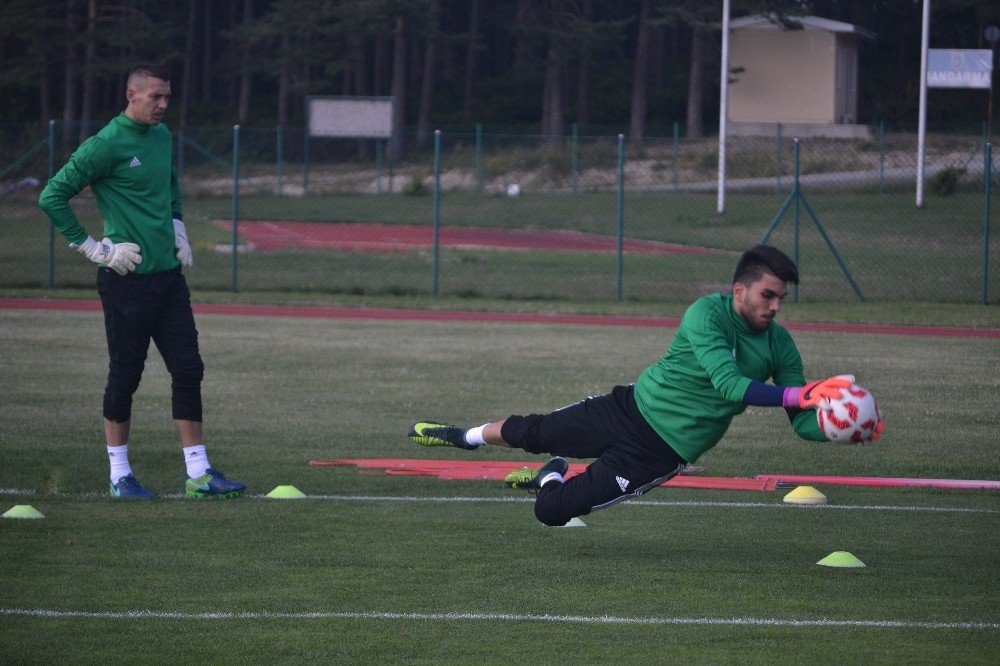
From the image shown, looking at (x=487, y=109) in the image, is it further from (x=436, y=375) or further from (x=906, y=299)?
(x=436, y=375)

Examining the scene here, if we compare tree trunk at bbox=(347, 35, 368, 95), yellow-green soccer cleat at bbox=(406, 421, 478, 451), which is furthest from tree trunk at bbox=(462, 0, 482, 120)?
yellow-green soccer cleat at bbox=(406, 421, 478, 451)

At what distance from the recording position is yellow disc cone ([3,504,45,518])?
7.42 meters

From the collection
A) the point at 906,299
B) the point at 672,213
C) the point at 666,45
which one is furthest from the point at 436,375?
the point at 666,45

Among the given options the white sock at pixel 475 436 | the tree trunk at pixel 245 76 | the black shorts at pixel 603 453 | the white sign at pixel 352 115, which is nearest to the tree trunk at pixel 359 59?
the tree trunk at pixel 245 76

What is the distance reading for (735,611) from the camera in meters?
5.89

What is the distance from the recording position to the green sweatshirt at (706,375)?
639cm

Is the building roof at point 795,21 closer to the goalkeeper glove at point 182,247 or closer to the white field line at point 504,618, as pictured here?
the goalkeeper glove at point 182,247

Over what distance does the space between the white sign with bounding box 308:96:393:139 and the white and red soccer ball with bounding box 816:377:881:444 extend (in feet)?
119

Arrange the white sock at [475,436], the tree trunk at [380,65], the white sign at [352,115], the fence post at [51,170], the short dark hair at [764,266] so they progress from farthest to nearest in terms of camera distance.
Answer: the tree trunk at [380,65] → the white sign at [352,115] → the fence post at [51,170] → the white sock at [475,436] → the short dark hair at [764,266]

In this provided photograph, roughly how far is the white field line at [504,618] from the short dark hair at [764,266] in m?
1.54

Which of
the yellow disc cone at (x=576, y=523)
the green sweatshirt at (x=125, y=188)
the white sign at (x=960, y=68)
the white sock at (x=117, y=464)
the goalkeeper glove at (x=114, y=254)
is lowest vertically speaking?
the yellow disc cone at (x=576, y=523)

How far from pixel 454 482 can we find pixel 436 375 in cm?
460

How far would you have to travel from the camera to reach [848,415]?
5.94 m

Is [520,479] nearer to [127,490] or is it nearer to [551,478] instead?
[551,478]
